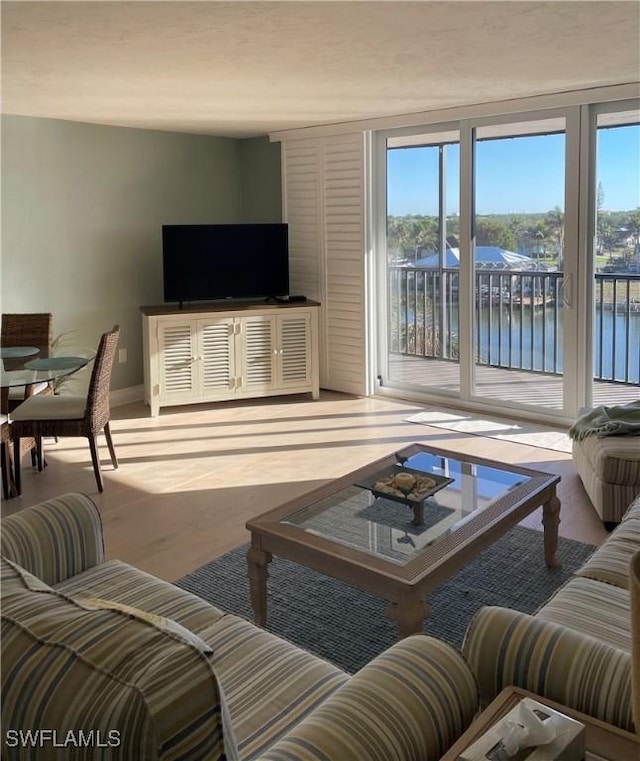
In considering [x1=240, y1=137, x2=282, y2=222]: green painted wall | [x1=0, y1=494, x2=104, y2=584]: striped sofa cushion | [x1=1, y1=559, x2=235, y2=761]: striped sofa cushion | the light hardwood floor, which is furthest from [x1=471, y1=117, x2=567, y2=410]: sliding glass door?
[x1=1, y1=559, x2=235, y2=761]: striped sofa cushion

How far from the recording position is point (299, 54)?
3418 millimetres

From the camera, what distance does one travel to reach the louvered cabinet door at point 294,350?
6.28m

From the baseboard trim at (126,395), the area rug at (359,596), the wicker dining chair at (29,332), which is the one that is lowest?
the area rug at (359,596)

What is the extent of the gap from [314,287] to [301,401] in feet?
3.31

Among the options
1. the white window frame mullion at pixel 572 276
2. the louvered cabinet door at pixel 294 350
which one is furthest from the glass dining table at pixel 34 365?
the white window frame mullion at pixel 572 276

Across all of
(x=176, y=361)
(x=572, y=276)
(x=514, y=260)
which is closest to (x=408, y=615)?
(x=572, y=276)

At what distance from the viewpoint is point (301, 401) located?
20.6 feet

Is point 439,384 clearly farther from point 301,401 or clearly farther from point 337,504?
point 337,504

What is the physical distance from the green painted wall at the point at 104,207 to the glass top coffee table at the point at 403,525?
11.4 feet

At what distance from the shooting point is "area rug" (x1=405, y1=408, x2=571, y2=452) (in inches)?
194

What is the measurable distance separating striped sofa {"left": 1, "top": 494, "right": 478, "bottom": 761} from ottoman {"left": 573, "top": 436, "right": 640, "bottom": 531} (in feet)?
6.97

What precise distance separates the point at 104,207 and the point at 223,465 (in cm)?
257

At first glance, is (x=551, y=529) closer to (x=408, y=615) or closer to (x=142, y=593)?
(x=408, y=615)

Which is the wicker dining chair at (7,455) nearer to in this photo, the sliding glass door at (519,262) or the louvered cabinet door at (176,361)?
the louvered cabinet door at (176,361)
